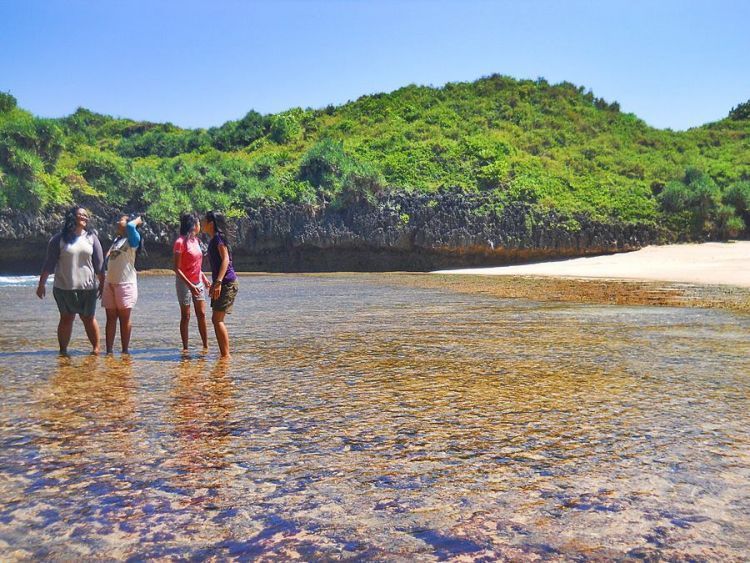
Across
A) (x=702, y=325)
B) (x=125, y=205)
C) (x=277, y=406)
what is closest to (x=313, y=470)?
(x=277, y=406)

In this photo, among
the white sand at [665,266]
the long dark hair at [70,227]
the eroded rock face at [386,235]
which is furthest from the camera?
the eroded rock face at [386,235]

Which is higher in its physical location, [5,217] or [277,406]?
[5,217]

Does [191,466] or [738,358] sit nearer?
[191,466]

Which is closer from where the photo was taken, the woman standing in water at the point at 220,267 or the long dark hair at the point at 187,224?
the woman standing in water at the point at 220,267

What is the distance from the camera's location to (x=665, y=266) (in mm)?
23656

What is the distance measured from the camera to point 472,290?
1645 centimetres

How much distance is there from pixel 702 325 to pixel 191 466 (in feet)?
25.0

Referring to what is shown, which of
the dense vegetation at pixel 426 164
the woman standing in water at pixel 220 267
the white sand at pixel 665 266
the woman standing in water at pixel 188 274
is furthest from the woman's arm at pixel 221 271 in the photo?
the dense vegetation at pixel 426 164

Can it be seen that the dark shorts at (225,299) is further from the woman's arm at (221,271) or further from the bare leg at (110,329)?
the bare leg at (110,329)

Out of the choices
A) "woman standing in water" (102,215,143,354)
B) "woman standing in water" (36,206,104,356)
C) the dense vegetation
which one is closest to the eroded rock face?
the dense vegetation

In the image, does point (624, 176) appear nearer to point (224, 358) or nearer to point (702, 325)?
point (702, 325)

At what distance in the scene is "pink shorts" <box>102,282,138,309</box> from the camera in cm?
716

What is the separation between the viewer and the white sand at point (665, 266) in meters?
19.6

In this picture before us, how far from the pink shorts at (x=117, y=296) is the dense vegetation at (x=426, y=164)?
23.6 metres
